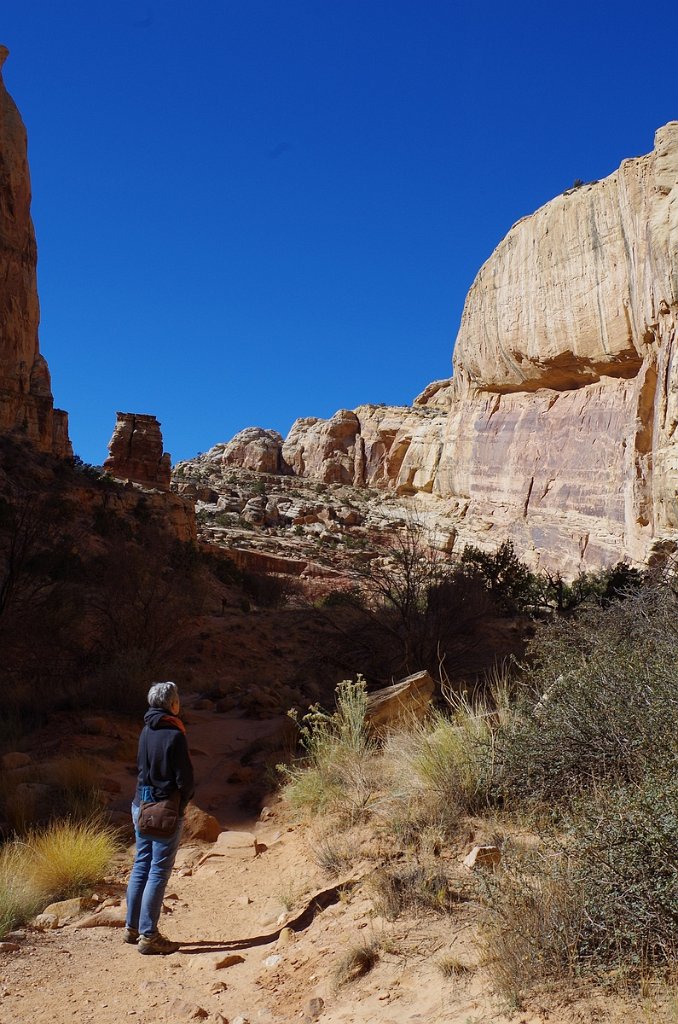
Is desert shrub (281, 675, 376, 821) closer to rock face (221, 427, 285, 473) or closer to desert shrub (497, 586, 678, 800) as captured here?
desert shrub (497, 586, 678, 800)

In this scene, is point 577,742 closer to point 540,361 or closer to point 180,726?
point 180,726

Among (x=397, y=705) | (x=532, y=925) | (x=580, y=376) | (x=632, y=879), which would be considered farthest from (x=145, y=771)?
(x=580, y=376)

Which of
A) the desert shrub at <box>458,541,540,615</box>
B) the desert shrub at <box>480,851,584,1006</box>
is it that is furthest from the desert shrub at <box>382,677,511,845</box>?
the desert shrub at <box>458,541,540,615</box>

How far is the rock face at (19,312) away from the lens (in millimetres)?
30594

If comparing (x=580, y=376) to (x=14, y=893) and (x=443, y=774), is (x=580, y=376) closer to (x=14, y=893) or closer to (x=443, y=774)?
(x=443, y=774)

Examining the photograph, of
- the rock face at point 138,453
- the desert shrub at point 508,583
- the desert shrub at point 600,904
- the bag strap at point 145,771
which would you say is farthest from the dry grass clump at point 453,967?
the rock face at point 138,453

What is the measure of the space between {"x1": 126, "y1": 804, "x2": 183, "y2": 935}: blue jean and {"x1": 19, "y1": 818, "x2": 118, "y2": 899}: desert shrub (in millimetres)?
874

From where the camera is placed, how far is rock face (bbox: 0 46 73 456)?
30.6 metres

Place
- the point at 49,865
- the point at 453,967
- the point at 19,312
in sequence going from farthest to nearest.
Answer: the point at 19,312 < the point at 49,865 < the point at 453,967

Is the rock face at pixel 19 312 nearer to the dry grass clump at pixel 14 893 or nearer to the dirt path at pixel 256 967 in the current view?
the dry grass clump at pixel 14 893

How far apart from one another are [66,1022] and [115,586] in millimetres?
13083

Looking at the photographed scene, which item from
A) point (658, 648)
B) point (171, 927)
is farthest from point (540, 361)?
point (171, 927)

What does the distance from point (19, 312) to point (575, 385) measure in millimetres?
27118

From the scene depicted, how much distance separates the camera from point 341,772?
6.11 meters
